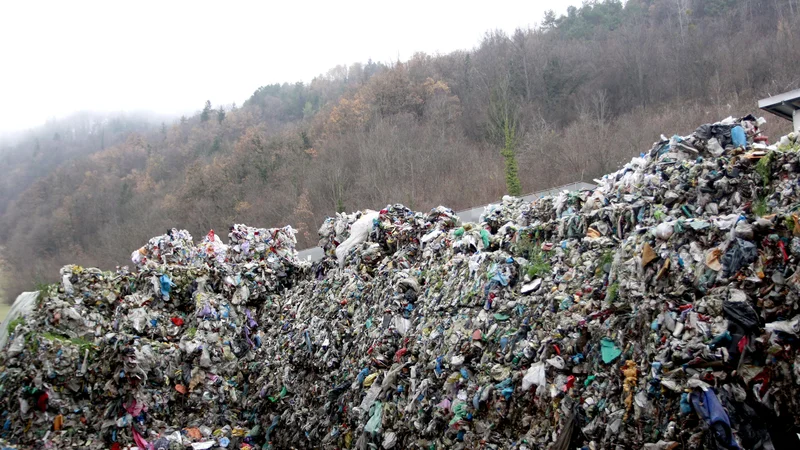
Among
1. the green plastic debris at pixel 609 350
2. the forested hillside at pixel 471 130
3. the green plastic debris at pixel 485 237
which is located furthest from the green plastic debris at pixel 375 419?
the forested hillside at pixel 471 130

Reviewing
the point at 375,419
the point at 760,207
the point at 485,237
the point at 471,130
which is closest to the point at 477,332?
the point at 375,419

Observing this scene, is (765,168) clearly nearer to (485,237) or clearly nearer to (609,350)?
(609,350)

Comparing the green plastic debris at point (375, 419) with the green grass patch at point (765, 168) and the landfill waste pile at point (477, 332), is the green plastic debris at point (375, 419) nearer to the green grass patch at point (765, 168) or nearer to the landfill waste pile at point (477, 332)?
the landfill waste pile at point (477, 332)

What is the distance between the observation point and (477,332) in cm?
525

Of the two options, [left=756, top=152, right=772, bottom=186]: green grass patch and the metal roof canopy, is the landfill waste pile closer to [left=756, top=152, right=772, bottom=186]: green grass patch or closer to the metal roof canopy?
[left=756, top=152, right=772, bottom=186]: green grass patch

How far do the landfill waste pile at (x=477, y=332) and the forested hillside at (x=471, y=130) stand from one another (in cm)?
1514

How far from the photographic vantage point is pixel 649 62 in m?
32.9

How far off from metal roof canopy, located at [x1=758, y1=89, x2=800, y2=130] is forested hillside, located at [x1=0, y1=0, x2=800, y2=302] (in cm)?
1151

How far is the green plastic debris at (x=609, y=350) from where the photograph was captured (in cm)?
406

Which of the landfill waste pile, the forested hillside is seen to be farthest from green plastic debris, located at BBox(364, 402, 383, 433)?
the forested hillside

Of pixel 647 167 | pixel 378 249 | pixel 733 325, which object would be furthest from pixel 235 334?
pixel 733 325

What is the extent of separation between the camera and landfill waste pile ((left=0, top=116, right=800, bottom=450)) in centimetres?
362

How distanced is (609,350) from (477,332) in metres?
1.40

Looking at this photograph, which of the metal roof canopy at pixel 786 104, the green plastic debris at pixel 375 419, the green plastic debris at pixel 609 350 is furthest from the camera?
the metal roof canopy at pixel 786 104
